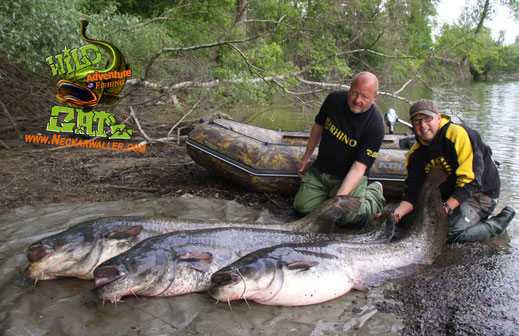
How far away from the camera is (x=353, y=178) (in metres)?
4.34

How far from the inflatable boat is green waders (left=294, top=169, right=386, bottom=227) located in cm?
41

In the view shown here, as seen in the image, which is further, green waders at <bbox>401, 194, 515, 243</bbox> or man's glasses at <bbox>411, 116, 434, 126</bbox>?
green waders at <bbox>401, 194, 515, 243</bbox>

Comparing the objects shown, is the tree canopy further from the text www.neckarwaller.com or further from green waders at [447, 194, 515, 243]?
green waders at [447, 194, 515, 243]

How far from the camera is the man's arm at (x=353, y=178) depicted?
4.30 m

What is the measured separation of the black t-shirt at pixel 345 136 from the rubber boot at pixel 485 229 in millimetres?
1222

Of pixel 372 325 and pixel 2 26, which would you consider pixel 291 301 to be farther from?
pixel 2 26

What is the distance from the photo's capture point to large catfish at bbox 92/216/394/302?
2631 mm

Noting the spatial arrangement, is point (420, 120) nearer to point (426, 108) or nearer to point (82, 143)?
point (426, 108)

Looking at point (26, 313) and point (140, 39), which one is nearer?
point (26, 313)

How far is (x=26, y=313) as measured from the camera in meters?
2.51

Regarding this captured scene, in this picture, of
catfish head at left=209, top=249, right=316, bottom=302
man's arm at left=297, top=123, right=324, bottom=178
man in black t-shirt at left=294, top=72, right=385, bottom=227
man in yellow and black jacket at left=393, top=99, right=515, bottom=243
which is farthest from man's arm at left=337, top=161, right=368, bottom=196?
catfish head at left=209, top=249, right=316, bottom=302

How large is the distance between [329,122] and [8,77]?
19.0 feet

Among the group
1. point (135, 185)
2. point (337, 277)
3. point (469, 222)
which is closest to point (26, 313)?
point (337, 277)

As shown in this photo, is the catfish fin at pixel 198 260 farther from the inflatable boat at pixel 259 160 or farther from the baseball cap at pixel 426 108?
the baseball cap at pixel 426 108
